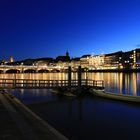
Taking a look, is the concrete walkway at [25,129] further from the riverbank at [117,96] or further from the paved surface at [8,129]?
the riverbank at [117,96]

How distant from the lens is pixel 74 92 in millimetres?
47375

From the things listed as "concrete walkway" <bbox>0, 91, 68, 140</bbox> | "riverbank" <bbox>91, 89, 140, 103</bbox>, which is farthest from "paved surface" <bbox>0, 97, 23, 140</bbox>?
"riverbank" <bbox>91, 89, 140, 103</bbox>

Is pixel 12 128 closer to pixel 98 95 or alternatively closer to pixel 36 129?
pixel 36 129

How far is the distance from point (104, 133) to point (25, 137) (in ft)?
29.7

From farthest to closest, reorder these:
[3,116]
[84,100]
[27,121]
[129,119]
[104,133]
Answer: [84,100] → [129,119] → [104,133] → [3,116] → [27,121]

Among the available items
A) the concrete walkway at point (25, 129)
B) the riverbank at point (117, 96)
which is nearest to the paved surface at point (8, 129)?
the concrete walkway at point (25, 129)

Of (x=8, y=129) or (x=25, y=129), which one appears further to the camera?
(x=25, y=129)

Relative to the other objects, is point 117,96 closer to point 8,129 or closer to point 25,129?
point 25,129

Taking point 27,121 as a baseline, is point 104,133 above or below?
below

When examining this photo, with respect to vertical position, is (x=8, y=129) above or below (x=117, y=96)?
above

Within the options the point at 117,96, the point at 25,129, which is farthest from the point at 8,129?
the point at 117,96

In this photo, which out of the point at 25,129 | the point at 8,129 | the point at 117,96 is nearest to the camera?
the point at 8,129

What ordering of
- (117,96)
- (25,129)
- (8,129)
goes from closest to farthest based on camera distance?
1. (8,129)
2. (25,129)
3. (117,96)

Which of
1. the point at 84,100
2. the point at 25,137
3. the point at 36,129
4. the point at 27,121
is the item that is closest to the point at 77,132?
the point at 27,121
